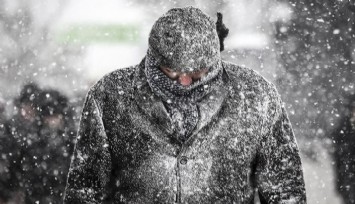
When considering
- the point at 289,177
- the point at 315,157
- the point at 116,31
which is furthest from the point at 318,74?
the point at 289,177

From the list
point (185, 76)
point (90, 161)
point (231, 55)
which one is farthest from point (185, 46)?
point (231, 55)

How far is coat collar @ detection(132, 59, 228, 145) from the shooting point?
2.73 metres

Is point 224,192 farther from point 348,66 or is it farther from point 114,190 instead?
point 348,66

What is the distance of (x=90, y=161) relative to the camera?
2773 millimetres

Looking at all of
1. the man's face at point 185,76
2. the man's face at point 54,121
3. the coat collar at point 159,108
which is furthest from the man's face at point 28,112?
the man's face at point 185,76

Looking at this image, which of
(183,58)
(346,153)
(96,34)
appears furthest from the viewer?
(96,34)

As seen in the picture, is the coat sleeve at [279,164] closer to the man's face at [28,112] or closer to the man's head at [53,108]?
the man's head at [53,108]

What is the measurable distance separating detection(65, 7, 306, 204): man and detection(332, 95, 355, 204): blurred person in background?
703 cm

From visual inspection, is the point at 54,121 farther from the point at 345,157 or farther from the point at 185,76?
the point at 185,76

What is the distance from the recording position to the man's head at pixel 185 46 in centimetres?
252

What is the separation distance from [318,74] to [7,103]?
5.47 meters

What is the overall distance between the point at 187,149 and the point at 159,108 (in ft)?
0.76

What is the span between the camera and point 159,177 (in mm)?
2742

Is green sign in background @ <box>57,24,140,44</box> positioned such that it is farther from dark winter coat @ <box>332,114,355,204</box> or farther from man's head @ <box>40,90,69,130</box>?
dark winter coat @ <box>332,114,355,204</box>
